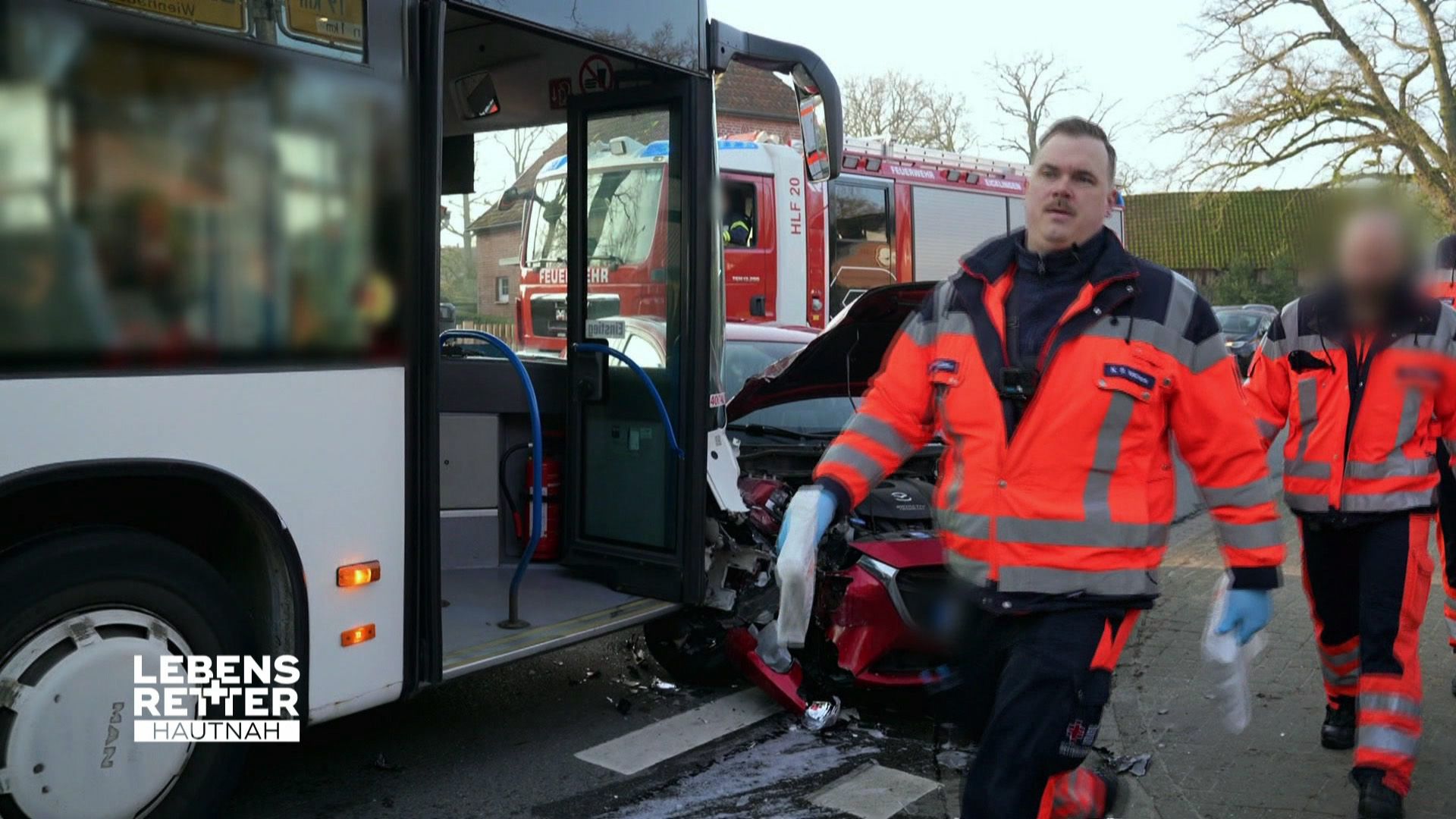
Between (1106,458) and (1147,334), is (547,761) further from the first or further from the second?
(1147,334)

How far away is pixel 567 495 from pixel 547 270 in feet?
3.48

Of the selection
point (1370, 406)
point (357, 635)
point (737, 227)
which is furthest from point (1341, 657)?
point (737, 227)

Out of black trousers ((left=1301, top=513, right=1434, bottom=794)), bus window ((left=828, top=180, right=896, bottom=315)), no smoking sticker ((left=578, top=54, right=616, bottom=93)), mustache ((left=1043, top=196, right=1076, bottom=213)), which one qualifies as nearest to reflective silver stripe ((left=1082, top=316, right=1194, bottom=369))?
mustache ((left=1043, top=196, right=1076, bottom=213))

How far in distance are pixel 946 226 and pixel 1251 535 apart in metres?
13.6

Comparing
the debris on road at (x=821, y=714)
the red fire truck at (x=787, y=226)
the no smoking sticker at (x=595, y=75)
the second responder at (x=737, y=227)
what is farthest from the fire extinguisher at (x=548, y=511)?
the second responder at (x=737, y=227)

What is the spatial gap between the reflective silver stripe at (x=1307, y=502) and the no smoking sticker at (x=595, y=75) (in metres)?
3.21

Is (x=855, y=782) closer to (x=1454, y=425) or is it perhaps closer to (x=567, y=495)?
(x=567, y=495)

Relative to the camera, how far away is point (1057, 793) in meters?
3.01

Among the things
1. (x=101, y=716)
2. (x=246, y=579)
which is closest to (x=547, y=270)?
→ (x=246, y=579)

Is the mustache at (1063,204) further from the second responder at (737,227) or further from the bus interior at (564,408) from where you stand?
the second responder at (737,227)

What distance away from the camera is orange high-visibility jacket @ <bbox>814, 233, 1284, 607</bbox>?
292 centimetres

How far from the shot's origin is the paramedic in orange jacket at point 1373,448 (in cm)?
425

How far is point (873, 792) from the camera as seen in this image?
4496 millimetres

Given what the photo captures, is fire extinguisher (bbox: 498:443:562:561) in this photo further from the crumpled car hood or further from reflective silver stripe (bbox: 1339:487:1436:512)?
reflective silver stripe (bbox: 1339:487:1436:512)
